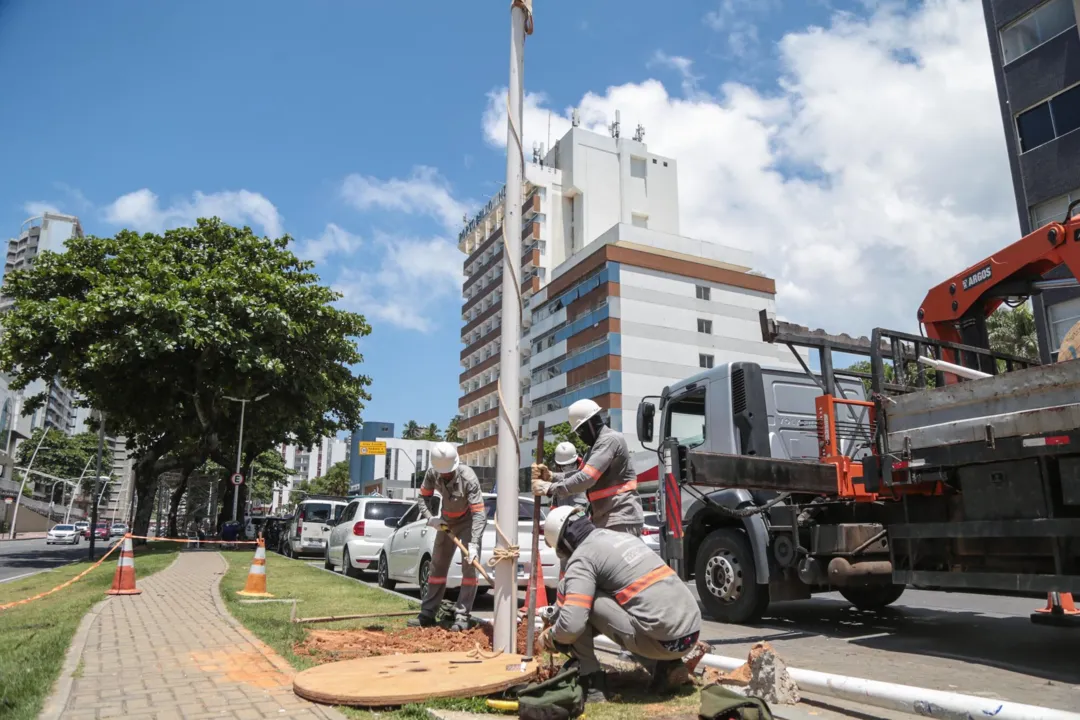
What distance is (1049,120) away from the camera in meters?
22.8

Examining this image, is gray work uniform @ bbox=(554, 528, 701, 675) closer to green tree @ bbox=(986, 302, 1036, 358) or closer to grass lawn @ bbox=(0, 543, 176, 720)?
grass lawn @ bbox=(0, 543, 176, 720)

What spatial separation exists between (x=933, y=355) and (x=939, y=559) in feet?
7.04

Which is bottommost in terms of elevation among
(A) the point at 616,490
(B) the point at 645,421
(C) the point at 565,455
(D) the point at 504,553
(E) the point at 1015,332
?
(D) the point at 504,553

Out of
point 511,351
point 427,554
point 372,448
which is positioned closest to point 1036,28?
point 427,554

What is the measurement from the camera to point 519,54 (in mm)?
6148

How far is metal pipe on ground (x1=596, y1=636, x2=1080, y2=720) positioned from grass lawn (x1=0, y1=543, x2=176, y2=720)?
14.0 ft

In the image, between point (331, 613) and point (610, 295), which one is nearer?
point (331, 613)

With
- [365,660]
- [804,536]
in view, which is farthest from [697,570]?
[365,660]

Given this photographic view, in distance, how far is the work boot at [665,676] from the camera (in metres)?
4.63

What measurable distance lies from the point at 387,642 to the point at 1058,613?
21.3ft

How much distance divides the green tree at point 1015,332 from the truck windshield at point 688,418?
22.1 metres

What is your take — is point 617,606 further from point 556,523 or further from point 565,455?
point 565,455

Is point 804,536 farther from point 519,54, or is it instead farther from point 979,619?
point 519,54

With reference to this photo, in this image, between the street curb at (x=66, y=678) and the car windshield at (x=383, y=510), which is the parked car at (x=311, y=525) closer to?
the car windshield at (x=383, y=510)
